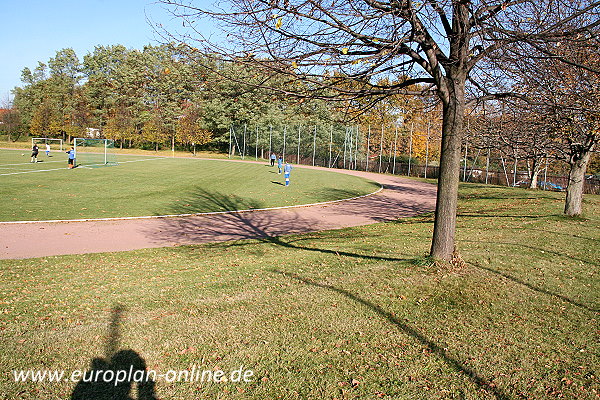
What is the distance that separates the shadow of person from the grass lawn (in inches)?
2.5

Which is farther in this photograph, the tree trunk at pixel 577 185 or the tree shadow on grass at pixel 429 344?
the tree trunk at pixel 577 185

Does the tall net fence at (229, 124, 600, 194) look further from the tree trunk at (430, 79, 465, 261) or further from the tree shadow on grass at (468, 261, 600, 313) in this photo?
the tree trunk at (430, 79, 465, 261)

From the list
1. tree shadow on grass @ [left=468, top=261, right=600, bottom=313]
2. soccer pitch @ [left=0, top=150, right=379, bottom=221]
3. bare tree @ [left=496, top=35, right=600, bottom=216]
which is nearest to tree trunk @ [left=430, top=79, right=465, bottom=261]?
tree shadow on grass @ [left=468, top=261, right=600, bottom=313]

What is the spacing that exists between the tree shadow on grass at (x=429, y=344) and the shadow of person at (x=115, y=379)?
294cm

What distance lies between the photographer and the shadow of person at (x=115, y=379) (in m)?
3.83

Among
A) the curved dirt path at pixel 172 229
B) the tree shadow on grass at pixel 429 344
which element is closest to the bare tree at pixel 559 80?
the tree shadow on grass at pixel 429 344

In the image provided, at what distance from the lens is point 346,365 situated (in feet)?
14.5

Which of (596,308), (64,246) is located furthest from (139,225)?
(596,308)

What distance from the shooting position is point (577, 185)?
15375 millimetres

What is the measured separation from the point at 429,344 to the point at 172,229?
1160 cm

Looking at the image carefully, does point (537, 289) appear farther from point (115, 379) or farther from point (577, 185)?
point (577, 185)

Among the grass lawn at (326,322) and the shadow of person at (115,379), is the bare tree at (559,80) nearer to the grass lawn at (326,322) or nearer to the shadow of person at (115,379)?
the grass lawn at (326,322)

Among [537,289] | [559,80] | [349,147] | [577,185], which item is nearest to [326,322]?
[537,289]

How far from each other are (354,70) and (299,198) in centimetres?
1716
